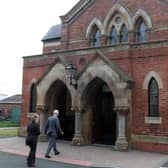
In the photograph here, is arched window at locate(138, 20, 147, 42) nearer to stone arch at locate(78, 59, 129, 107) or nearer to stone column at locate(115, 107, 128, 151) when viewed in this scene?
stone arch at locate(78, 59, 129, 107)

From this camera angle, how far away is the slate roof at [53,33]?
27.7m

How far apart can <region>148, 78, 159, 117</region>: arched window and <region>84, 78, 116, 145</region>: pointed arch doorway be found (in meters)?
2.67

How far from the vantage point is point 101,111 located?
17812 millimetres

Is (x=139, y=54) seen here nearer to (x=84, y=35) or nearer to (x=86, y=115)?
(x=86, y=115)

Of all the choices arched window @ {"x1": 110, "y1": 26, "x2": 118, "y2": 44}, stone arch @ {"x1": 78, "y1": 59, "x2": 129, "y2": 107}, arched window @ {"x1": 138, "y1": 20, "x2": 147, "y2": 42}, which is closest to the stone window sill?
stone arch @ {"x1": 78, "y1": 59, "x2": 129, "y2": 107}

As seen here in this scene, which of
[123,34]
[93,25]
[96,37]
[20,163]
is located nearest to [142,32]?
[123,34]

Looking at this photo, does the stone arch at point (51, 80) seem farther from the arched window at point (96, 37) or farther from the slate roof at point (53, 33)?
the slate roof at point (53, 33)

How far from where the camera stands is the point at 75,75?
53.6 ft

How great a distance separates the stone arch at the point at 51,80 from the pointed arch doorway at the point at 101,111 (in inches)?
42.3

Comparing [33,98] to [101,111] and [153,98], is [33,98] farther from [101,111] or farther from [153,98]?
[153,98]

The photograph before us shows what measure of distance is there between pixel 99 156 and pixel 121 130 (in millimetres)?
2421

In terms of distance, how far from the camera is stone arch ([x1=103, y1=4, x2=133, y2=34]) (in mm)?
19484

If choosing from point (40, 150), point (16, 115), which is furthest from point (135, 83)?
point (16, 115)

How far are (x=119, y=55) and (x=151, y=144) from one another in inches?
181
